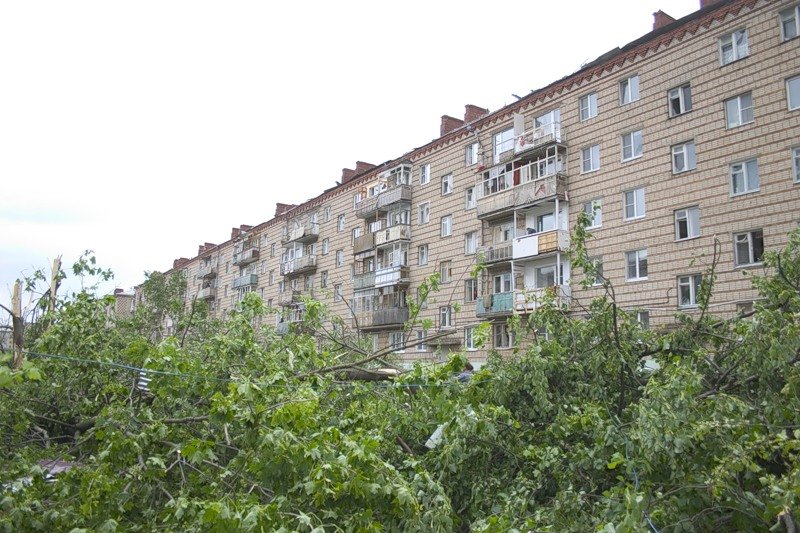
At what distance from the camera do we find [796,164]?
18.1 metres

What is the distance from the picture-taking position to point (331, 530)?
4203mm

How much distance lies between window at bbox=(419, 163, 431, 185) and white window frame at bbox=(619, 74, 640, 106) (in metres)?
11.6

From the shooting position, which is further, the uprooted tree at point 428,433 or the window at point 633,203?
the window at point 633,203

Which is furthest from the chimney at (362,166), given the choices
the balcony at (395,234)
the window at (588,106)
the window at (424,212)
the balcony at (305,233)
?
the window at (588,106)

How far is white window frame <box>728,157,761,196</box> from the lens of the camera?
19.0m

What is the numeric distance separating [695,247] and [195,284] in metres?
53.3

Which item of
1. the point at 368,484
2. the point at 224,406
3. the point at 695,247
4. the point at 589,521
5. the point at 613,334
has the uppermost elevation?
the point at 695,247

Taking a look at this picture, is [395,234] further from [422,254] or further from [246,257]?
[246,257]

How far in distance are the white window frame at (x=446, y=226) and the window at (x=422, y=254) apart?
4.80 feet

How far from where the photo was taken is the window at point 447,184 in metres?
30.9

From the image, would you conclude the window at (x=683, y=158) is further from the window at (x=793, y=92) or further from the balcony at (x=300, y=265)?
the balcony at (x=300, y=265)

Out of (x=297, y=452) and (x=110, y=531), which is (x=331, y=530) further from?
(x=110, y=531)

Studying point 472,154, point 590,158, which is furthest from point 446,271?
point 590,158

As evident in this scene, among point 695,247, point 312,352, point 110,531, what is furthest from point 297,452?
point 695,247
